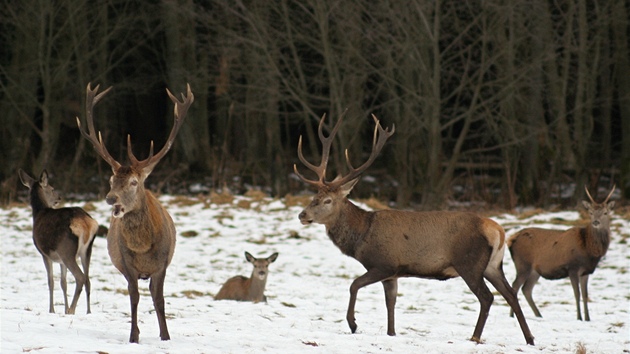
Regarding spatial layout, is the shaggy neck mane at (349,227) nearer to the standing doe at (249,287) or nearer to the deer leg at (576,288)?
the standing doe at (249,287)

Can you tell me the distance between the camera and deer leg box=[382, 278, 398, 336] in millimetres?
8742

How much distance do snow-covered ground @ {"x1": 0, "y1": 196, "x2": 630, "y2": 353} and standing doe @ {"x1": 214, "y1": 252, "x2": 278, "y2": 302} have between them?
0.25 metres

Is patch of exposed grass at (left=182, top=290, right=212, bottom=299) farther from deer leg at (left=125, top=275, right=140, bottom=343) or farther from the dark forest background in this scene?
the dark forest background

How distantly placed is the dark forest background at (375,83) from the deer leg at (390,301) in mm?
8120

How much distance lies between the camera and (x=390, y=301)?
8898 millimetres

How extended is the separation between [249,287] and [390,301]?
3205mm

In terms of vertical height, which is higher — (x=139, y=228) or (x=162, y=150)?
(x=162, y=150)

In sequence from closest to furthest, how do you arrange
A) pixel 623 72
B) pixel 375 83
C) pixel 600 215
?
pixel 600 215
pixel 375 83
pixel 623 72

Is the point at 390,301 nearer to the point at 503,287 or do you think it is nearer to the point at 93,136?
the point at 503,287

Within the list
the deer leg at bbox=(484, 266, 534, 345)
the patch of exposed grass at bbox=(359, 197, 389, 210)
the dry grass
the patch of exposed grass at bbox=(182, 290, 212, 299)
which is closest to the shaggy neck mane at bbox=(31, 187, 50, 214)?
the patch of exposed grass at bbox=(182, 290, 212, 299)

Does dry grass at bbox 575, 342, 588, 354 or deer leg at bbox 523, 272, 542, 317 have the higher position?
dry grass at bbox 575, 342, 588, 354

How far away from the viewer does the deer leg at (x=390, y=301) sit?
28.7 ft

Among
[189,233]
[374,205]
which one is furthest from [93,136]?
[374,205]

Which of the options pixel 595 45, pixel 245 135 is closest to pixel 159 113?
pixel 245 135
